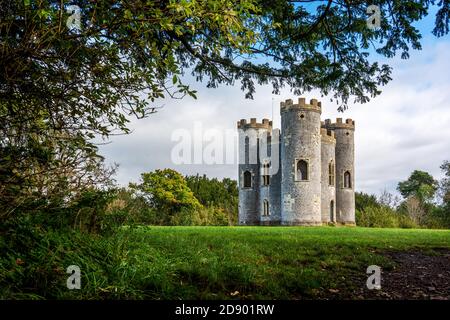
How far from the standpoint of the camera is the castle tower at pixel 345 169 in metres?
33.0

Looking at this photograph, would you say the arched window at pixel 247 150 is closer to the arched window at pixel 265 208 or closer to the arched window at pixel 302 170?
the arched window at pixel 265 208

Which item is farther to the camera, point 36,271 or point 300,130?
point 300,130

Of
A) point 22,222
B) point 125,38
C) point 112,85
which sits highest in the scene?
point 125,38

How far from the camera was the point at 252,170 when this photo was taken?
33562mm

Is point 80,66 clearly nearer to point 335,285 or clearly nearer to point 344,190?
point 335,285

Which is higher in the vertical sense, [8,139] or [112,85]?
[112,85]

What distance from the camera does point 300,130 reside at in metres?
28.9

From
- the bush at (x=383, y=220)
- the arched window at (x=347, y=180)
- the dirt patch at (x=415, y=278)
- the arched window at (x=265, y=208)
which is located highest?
the arched window at (x=347, y=180)

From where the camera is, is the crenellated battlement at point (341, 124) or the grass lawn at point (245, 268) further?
the crenellated battlement at point (341, 124)

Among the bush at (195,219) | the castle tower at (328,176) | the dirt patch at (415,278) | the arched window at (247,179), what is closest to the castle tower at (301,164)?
the castle tower at (328,176)

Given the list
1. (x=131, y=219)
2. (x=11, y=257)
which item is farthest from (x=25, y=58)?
(x=131, y=219)

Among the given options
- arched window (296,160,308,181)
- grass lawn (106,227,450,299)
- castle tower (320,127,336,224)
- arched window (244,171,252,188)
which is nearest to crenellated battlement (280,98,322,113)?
castle tower (320,127,336,224)
